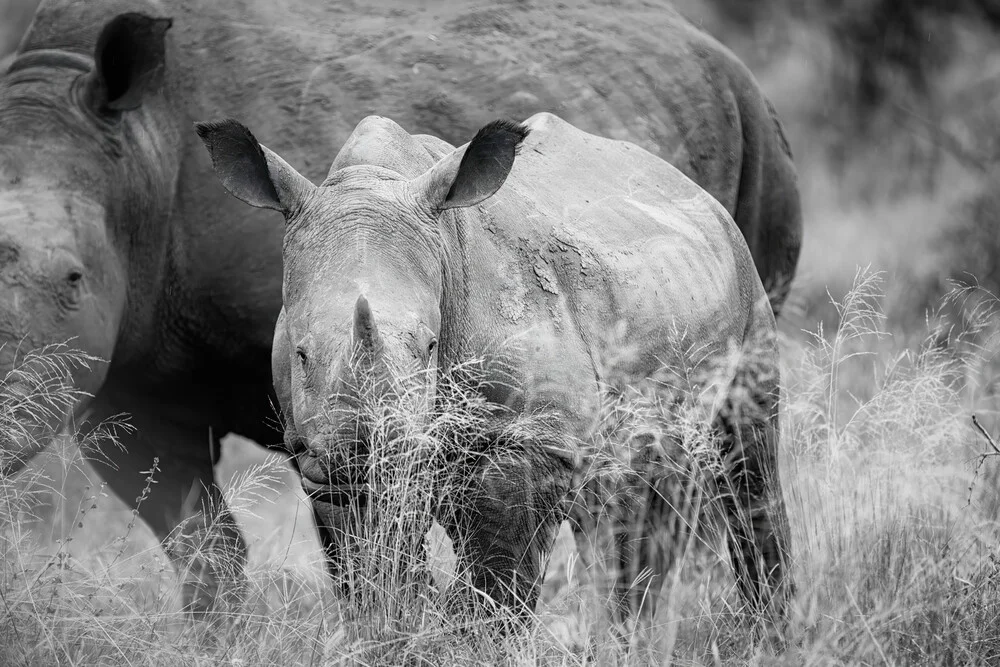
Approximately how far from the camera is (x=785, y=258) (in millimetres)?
6926

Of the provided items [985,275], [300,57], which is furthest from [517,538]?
[985,275]

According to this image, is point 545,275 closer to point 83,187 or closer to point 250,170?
point 250,170

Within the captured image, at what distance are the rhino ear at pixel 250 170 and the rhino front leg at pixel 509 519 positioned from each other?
0.92m

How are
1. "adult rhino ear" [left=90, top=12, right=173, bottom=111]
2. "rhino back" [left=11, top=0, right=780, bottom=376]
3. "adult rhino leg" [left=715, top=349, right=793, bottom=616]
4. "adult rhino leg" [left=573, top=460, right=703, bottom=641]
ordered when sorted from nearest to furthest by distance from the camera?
"adult rhino leg" [left=573, top=460, right=703, bottom=641], "adult rhino leg" [left=715, top=349, right=793, bottom=616], "adult rhino ear" [left=90, top=12, right=173, bottom=111], "rhino back" [left=11, top=0, right=780, bottom=376]

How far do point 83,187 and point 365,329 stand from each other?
8.53ft

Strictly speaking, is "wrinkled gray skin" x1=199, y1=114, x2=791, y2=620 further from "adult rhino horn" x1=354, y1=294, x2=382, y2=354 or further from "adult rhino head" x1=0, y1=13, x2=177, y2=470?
"adult rhino head" x1=0, y1=13, x2=177, y2=470

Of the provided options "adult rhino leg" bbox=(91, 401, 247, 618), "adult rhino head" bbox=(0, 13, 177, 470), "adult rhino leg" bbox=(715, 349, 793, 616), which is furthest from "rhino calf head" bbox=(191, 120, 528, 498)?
"adult rhino leg" bbox=(91, 401, 247, 618)

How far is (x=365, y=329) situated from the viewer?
343cm

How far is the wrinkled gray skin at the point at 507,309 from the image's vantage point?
3.66m

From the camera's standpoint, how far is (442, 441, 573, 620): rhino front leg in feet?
13.2

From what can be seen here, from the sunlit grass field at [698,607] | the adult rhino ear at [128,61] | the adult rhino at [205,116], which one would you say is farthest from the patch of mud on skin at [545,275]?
the adult rhino ear at [128,61]

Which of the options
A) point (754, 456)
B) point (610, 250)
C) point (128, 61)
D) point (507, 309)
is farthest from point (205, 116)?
point (754, 456)

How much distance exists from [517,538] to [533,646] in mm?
559

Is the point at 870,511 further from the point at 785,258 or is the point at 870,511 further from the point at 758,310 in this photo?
the point at 785,258
